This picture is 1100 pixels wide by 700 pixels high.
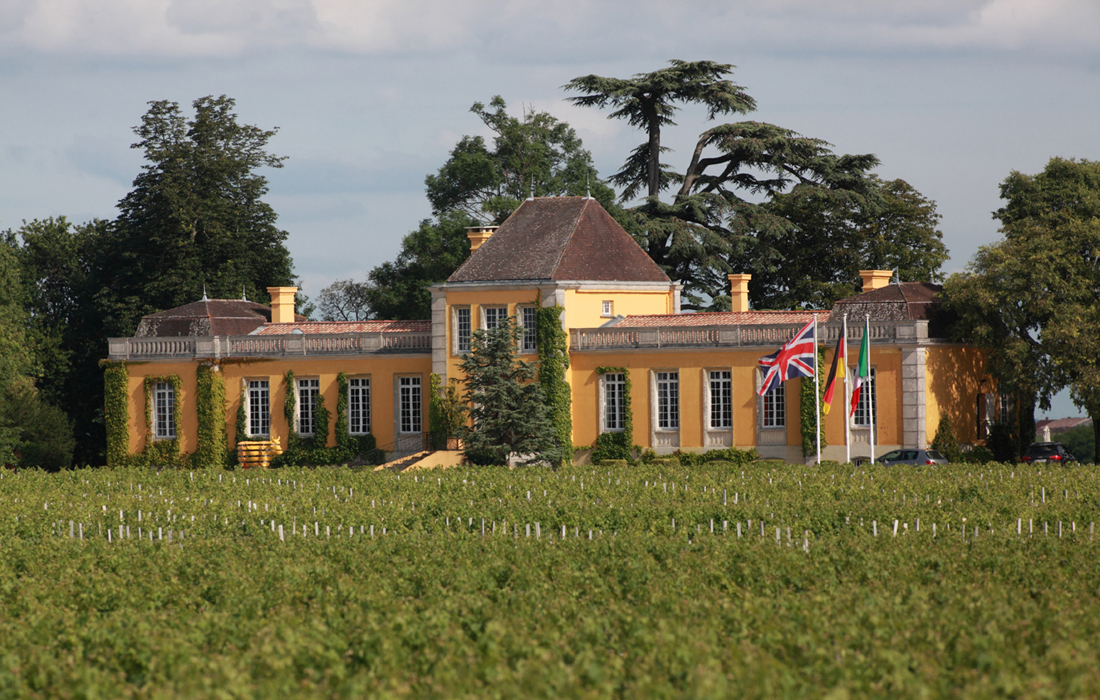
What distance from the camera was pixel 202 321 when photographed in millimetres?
56375

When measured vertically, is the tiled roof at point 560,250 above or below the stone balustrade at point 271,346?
above

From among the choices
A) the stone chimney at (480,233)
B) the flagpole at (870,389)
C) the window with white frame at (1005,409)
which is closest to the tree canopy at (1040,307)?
the window with white frame at (1005,409)

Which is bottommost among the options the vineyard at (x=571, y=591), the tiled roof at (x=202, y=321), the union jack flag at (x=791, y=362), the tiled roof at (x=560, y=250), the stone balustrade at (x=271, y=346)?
the vineyard at (x=571, y=591)

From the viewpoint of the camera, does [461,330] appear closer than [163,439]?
Yes

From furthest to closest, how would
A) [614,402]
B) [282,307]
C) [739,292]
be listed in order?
[282,307] → [739,292] → [614,402]

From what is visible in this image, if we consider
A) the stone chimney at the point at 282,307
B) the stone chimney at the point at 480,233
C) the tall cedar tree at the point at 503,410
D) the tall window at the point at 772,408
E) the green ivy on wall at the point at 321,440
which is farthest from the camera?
the stone chimney at the point at 282,307

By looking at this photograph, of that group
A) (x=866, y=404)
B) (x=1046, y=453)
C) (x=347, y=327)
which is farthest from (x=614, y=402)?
(x=1046, y=453)

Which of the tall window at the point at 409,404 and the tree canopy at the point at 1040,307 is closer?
the tree canopy at the point at 1040,307

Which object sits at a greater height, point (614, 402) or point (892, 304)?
point (892, 304)

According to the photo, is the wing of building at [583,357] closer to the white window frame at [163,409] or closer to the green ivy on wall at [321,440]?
the white window frame at [163,409]

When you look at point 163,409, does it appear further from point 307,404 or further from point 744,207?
point 744,207

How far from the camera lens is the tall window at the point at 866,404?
154 feet

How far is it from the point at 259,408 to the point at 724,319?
59.3 ft

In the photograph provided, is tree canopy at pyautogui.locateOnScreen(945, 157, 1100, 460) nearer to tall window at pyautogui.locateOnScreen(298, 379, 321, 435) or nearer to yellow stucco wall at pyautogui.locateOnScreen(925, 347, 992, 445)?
yellow stucco wall at pyautogui.locateOnScreen(925, 347, 992, 445)
